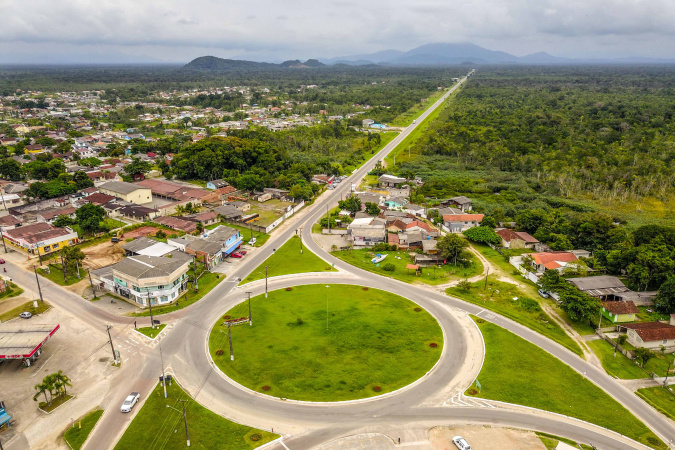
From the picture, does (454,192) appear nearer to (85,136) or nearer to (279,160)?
(279,160)

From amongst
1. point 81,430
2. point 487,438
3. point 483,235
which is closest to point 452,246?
point 483,235

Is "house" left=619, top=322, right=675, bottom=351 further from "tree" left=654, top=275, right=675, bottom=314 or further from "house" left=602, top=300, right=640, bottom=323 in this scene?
"tree" left=654, top=275, right=675, bottom=314

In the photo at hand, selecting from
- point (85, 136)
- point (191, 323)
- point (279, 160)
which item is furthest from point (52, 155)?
point (191, 323)

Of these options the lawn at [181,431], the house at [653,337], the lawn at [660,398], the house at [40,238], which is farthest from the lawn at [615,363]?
the house at [40,238]

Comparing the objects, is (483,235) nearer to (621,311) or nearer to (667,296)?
(621,311)

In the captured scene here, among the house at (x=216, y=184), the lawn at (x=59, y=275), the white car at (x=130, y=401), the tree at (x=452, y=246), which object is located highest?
the house at (x=216, y=184)

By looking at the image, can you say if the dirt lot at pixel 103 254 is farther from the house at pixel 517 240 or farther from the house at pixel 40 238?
the house at pixel 517 240
